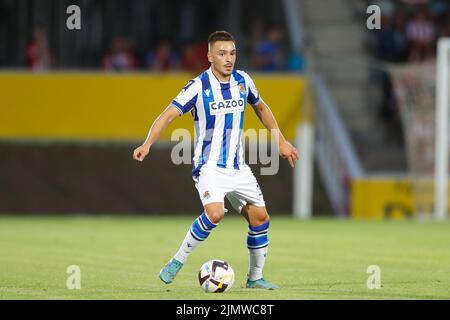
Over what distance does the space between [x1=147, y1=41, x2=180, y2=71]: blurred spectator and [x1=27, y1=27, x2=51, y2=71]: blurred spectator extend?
7.55 feet

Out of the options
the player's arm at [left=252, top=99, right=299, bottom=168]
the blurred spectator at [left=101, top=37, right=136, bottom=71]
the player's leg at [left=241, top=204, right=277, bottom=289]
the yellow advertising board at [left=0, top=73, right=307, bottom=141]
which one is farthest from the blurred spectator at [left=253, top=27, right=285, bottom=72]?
the player's leg at [left=241, top=204, right=277, bottom=289]

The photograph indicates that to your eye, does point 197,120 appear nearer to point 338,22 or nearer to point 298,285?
point 298,285

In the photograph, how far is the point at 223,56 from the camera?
34.0 ft

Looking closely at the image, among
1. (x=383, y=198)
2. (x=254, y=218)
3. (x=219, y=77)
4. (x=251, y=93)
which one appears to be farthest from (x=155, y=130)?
(x=383, y=198)

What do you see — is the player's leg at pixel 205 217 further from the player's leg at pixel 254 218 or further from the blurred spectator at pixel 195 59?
the blurred spectator at pixel 195 59

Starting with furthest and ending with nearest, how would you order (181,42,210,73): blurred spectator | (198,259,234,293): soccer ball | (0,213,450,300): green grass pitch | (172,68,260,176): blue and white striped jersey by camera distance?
1. (181,42,210,73): blurred spectator
2. (172,68,260,176): blue and white striped jersey
3. (0,213,450,300): green grass pitch
4. (198,259,234,293): soccer ball

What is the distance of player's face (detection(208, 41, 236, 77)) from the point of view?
1031 centimetres

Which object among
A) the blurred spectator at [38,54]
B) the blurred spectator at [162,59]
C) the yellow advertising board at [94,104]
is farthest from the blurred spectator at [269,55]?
the blurred spectator at [38,54]

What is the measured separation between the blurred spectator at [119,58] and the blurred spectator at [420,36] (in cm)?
611

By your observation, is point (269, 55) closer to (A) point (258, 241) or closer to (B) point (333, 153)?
(B) point (333, 153)

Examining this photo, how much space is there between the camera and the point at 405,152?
25.5m

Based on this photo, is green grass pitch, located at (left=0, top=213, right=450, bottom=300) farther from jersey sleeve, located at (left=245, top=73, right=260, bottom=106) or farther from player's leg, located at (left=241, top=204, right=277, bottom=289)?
jersey sleeve, located at (left=245, top=73, right=260, bottom=106)

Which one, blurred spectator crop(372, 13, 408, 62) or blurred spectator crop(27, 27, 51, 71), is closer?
blurred spectator crop(27, 27, 51, 71)
